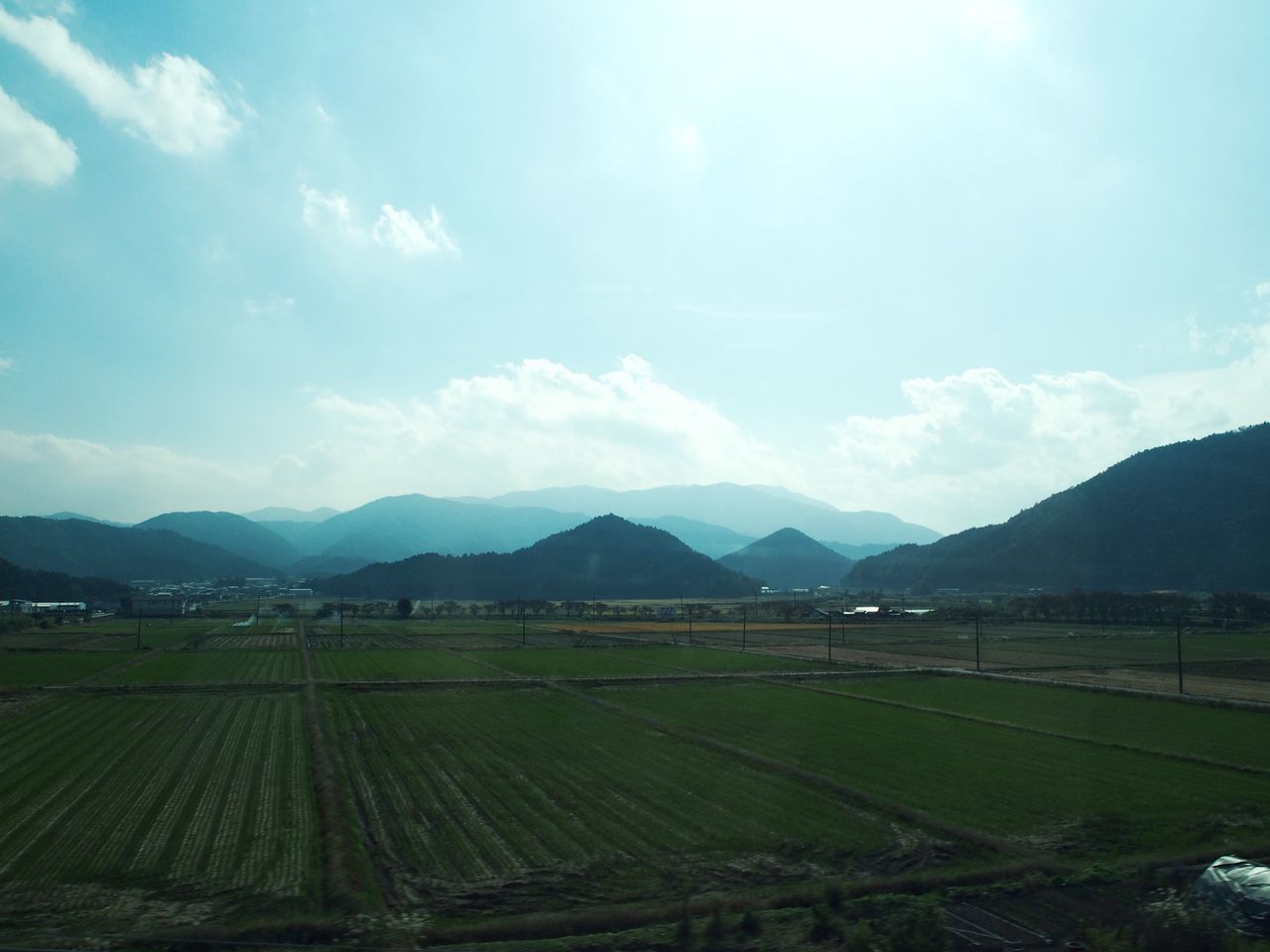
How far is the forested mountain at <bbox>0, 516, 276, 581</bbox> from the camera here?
157 meters

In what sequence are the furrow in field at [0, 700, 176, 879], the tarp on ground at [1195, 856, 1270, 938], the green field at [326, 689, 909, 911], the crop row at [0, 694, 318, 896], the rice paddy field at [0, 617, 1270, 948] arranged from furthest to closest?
the furrow in field at [0, 700, 176, 879] < the green field at [326, 689, 909, 911] < the crop row at [0, 694, 318, 896] < the rice paddy field at [0, 617, 1270, 948] < the tarp on ground at [1195, 856, 1270, 938]

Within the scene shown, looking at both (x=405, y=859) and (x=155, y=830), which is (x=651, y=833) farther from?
(x=155, y=830)

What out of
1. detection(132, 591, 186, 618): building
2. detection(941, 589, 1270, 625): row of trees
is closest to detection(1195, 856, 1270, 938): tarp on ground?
detection(941, 589, 1270, 625): row of trees

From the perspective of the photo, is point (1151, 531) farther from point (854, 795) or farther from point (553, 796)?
point (553, 796)

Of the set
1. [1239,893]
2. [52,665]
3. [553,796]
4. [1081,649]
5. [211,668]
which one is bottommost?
[1081,649]

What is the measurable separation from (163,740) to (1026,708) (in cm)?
2541

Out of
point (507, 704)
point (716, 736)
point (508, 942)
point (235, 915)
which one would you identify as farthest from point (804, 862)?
point (507, 704)

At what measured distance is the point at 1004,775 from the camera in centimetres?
1695

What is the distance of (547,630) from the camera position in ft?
213

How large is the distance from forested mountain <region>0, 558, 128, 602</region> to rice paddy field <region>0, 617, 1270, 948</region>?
90.8 metres

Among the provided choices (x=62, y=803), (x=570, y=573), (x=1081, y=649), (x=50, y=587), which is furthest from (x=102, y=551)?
(x=62, y=803)

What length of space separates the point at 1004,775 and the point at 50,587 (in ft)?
426

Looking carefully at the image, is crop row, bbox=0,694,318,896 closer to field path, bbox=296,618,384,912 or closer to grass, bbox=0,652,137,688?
→ field path, bbox=296,618,384,912

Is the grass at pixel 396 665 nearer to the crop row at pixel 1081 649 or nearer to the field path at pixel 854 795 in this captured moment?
the field path at pixel 854 795
